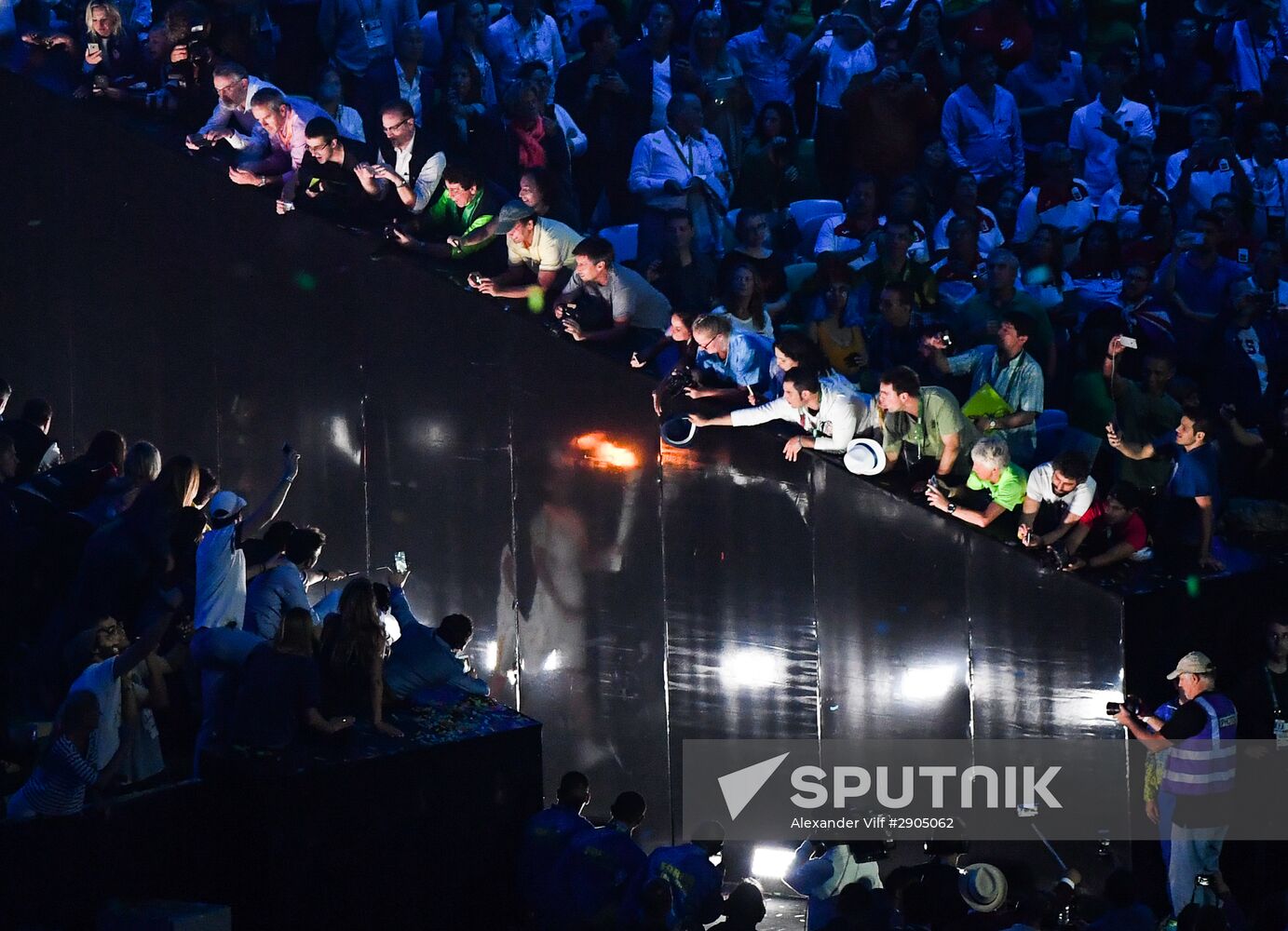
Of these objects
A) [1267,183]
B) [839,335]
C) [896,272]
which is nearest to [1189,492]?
[839,335]

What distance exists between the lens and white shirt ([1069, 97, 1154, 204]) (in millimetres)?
13539

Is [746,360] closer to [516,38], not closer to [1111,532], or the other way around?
[1111,532]

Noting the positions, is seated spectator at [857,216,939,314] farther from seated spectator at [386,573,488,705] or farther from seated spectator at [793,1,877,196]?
seated spectator at [386,573,488,705]

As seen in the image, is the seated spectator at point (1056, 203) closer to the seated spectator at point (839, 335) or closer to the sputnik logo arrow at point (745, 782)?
the seated spectator at point (839, 335)

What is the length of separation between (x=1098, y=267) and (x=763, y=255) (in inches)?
90.4

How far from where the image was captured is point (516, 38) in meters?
13.0

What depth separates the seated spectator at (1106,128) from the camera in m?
13.5

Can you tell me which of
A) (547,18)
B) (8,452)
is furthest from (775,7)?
(8,452)

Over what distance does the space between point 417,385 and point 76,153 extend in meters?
2.92

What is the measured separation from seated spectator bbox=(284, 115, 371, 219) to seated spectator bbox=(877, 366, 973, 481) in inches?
140

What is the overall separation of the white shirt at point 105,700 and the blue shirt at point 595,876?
2.09 m

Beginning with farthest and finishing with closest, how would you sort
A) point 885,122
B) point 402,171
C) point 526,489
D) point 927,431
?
point 885,122
point 402,171
point 526,489
point 927,431

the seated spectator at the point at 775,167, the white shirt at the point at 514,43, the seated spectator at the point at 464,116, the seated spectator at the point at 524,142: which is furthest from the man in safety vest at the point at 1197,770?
the white shirt at the point at 514,43

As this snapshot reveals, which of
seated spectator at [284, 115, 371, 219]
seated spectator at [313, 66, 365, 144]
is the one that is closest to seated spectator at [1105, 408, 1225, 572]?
seated spectator at [284, 115, 371, 219]
